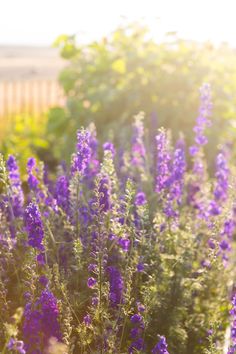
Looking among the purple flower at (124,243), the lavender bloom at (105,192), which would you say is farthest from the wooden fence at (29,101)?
the purple flower at (124,243)

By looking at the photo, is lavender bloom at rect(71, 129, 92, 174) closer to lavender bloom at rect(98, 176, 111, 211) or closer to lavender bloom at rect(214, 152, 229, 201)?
lavender bloom at rect(98, 176, 111, 211)

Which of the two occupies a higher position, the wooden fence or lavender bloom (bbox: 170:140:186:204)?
the wooden fence

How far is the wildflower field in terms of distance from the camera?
8.26 ft

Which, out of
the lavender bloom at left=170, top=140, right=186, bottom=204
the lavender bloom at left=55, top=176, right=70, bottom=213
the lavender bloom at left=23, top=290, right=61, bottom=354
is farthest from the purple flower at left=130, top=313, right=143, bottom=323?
the lavender bloom at left=170, top=140, right=186, bottom=204

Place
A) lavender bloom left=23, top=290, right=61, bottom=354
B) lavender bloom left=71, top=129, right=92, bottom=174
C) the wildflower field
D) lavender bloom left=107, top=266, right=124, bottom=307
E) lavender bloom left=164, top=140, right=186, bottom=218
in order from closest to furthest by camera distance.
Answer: lavender bloom left=23, top=290, right=61, bottom=354
the wildflower field
lavender bloom left=107, top=266, right=124, bottom=307
lavender bloom left=71, top=129, right=92, bottom=174
lavender bloom left=164, top=140, right=186, bottom=218

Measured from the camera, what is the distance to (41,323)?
2.51 metres

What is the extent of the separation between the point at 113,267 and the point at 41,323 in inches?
22.3

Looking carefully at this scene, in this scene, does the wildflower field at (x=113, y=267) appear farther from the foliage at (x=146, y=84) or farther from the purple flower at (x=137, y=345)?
the foliage at (x=146, y=84)

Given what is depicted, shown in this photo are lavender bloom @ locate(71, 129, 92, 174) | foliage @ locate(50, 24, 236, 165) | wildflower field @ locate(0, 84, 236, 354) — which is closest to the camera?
wildflower field @ locate(0, 84, 236, 354)

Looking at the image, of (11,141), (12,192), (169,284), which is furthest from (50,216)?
(11,141)

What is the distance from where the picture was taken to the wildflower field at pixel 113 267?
99.1 inches

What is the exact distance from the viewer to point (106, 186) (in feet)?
9.93

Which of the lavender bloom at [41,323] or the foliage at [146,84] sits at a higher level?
the foliage at [146,84]

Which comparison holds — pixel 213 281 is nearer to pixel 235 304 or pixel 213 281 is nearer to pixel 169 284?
pixel 169 284
